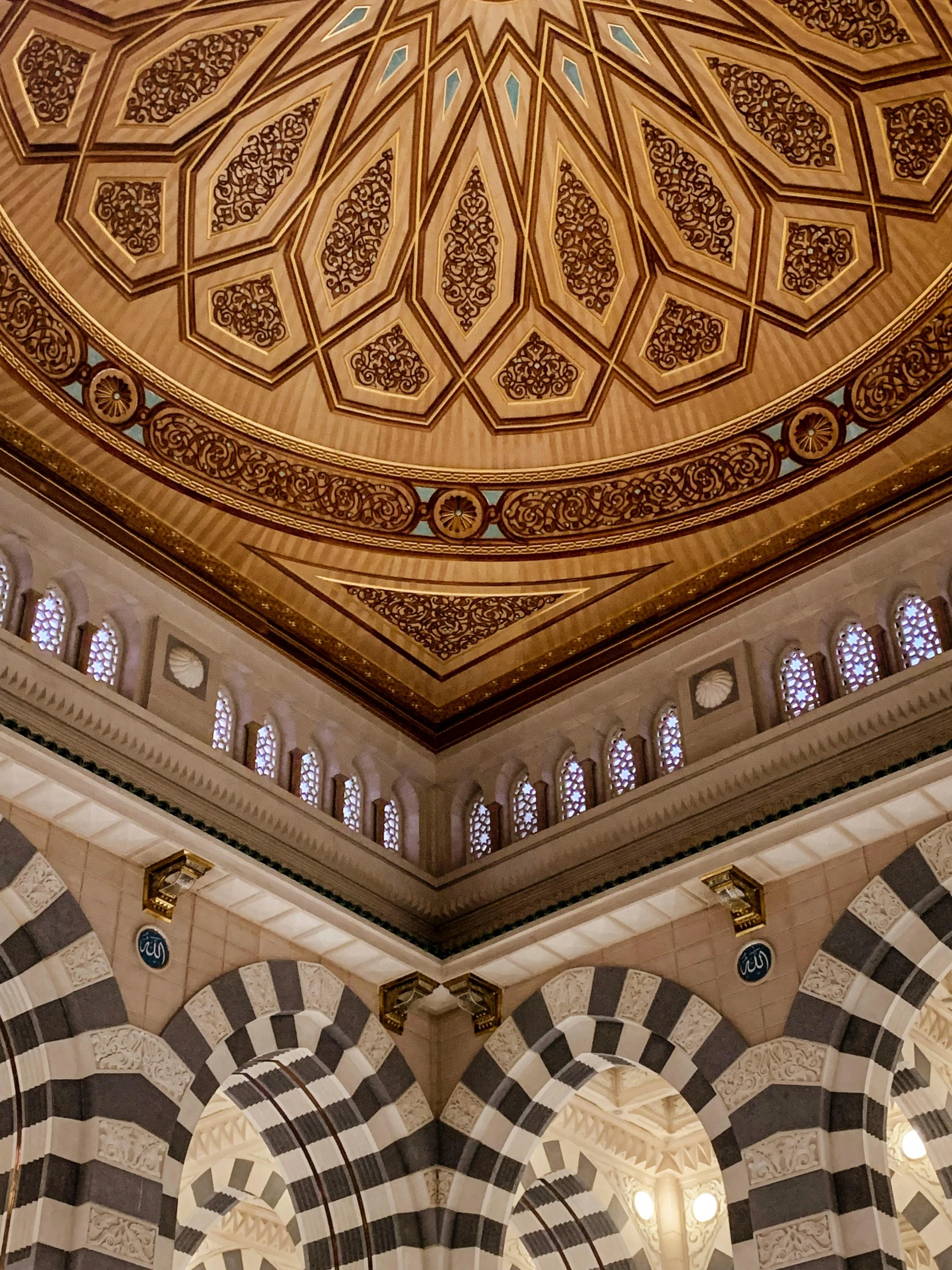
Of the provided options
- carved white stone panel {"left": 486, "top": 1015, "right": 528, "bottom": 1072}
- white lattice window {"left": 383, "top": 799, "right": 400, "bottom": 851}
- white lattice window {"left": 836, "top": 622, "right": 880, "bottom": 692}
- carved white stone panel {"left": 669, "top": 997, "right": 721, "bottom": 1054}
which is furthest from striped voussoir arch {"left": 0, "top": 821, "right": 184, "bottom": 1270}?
white lattice window {"left": 836, "top": 622, "right": 880, "bottom": 692}

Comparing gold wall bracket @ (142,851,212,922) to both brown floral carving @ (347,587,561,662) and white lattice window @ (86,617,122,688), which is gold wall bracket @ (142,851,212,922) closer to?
white lattice window @ (86,617,122,688)

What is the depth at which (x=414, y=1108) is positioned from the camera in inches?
335

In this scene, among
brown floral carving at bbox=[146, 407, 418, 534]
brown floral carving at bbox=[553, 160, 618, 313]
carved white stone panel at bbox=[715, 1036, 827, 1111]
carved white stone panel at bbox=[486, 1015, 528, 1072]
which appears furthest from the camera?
brown floral carving at bbox=[553, 160, 618, 313]

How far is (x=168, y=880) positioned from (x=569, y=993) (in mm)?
2253

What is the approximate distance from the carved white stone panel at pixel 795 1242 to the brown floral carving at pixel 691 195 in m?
5.23

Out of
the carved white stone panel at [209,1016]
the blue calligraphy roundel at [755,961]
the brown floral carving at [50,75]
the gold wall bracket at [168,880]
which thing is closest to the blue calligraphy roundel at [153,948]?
the gold wall bracket at [168,880]

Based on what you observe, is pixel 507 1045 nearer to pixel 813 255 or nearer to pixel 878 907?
pixel 878 907

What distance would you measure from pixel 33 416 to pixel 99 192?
4.18 ft

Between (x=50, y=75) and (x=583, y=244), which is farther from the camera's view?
(x=583, y=244)

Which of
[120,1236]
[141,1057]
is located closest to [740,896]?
[141,1057]

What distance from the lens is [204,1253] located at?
37.5 feet

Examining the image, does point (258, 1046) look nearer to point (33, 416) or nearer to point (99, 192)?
point (33, 416)

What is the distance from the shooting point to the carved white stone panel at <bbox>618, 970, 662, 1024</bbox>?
8.13m

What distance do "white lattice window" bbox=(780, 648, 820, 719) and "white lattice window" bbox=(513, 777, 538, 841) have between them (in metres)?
1.63
